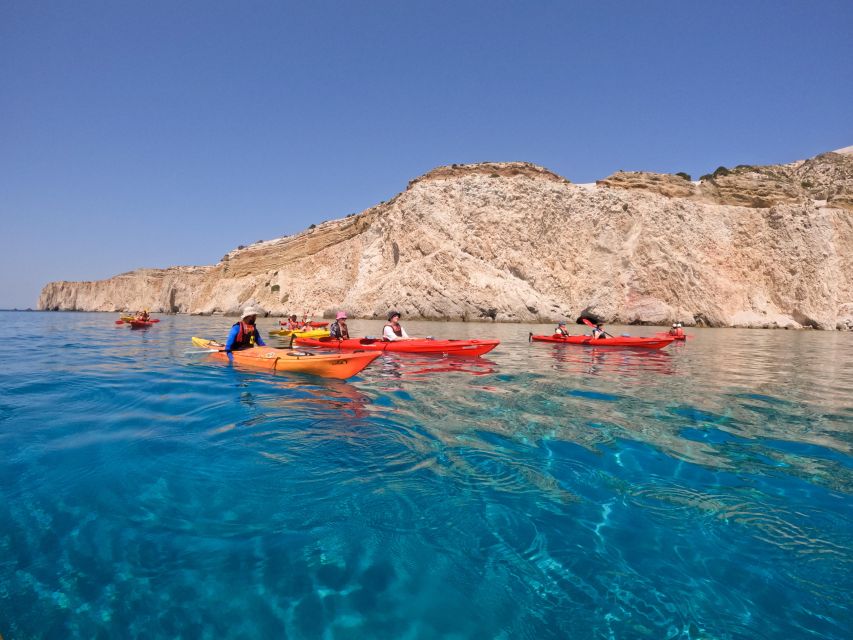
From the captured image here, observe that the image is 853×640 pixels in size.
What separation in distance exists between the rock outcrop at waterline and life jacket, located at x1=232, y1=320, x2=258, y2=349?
95.6ft

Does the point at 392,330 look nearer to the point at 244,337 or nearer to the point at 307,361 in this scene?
the point at 244,337

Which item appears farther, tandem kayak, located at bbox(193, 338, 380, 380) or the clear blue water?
tandem kayak, located at bbox(193, 338, 380, 380)

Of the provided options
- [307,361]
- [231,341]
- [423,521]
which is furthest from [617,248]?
[423,521]

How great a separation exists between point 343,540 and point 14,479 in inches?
139

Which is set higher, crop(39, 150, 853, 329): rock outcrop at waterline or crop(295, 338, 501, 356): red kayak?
crop(39, 150, 853, 329): rock outcrop at waterline

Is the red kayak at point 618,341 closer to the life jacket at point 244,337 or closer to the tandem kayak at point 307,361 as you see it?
the tandem kayak at point 307,361

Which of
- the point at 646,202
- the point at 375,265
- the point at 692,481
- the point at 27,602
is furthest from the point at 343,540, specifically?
the point at 646,202

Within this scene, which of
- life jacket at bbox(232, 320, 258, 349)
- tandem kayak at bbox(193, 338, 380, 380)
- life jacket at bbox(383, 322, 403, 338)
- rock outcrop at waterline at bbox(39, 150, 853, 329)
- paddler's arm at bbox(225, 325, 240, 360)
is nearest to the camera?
tandem kayak at bbox(193, 338, 380, 380)

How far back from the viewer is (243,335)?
→ 11.4 m

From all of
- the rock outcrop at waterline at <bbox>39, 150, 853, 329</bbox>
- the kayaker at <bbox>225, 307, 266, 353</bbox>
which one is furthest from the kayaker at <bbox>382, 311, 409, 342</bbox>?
the rock outcrop at waterline at <bbox>39, 150, 853, 329</bbox>

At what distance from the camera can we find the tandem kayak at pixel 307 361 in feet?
29.7

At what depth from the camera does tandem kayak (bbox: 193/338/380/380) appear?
356 inches

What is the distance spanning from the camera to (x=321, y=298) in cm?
5141

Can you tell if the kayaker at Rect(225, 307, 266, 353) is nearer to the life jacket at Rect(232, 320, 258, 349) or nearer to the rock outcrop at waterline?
the life jacket at Rect(232, 320, 258, 349)
